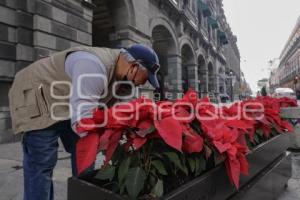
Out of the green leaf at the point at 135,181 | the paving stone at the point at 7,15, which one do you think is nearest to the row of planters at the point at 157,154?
the green leaf at the point at 135,181

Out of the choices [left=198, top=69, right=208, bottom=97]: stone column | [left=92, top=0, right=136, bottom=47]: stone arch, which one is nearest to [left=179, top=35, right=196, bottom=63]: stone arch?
[left=198, top=69, right=208, bottom=97]: stone column

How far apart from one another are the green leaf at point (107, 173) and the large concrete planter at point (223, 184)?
7cm

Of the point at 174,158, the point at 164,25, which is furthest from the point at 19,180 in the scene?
the point at 164,25

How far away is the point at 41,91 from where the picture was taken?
6.43ft

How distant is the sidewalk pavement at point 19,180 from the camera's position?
3.00m

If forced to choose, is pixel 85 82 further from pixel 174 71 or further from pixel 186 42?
pixel 186 42

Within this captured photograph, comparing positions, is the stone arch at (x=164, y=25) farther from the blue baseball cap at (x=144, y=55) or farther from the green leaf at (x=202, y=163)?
the green leaf at (x=202, y=163)

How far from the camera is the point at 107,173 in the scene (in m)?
1.37

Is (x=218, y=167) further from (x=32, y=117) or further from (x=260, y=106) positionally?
(x=260, y=106)

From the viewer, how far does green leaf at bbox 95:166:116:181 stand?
1.37 m

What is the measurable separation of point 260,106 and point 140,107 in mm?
1799

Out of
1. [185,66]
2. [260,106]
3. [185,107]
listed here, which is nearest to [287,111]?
[260,106]

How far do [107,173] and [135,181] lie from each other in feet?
0.66

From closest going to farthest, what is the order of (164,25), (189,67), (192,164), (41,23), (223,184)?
(192,164) < (223,184) < (41,23) < (164,25) < (189,67)
